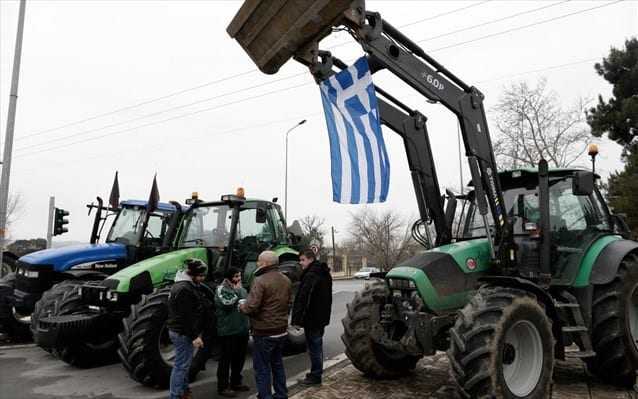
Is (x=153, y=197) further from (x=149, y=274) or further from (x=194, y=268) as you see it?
(x=194, y=268)

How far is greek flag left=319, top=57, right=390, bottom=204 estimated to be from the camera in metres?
5.27

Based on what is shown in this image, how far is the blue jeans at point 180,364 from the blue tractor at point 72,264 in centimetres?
329

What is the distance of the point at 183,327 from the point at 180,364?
429 mm

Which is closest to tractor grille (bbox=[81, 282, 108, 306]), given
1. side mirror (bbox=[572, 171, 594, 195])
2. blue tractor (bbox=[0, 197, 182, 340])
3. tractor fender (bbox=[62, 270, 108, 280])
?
blue tractor (bbox=[0, 197, 182, 340])

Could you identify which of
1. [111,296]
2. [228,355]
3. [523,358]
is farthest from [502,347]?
[111,296]

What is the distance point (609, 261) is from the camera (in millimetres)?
6000

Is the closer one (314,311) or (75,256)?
(314,311)

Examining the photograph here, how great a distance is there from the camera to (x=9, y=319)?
9711 mm

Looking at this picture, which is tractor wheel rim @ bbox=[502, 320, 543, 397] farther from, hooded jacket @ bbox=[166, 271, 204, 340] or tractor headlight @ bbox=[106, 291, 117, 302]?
tractor headlight @ bbox=[106, 291, 117, 302]

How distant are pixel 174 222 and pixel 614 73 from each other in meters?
20.8

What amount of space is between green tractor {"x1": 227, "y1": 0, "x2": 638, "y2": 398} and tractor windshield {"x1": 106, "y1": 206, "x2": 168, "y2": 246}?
5691mm

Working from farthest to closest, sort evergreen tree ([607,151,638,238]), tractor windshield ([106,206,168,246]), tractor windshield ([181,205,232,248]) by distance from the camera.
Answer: evergreen tree ([607,151,638,238]) < tractor windshield ([106,206,168,246]) < tractor windshield ([181,205,232,248])

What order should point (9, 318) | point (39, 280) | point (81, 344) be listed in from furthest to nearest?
point (9, 318) < point (39, 280) < point (81, 344)

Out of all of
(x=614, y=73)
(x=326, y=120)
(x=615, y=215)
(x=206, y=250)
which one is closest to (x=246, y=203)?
(x=206, y=250)
